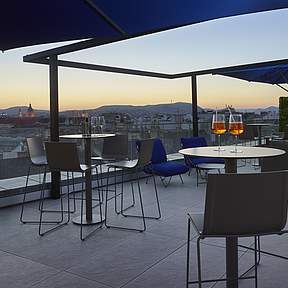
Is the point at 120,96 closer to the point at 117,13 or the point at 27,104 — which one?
the point at 27,104

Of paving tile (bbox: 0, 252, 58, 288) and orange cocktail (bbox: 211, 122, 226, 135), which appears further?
orange cocktail (bbox: 211, 122, 226, 135)

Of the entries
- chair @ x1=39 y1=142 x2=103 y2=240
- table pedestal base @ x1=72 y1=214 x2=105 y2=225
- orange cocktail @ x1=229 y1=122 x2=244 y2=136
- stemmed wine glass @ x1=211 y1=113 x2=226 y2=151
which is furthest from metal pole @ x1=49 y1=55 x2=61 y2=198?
orange cocktail @ x1=229 y1=122 x2=244 y2=136

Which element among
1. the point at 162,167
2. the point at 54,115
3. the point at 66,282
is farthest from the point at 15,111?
the point at 66,282

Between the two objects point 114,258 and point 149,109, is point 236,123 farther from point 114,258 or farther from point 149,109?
point 149,109

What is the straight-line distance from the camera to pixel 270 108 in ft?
32.3

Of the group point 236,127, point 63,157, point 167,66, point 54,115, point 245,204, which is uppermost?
point 167,66

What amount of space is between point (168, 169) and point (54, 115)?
230cm

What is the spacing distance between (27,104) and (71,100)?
0.83m

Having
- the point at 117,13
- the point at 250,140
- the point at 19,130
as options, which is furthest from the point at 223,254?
the point at 250,140

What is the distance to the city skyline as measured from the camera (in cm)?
591

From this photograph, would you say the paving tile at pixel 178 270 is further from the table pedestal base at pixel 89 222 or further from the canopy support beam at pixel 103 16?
the canopy support beam at pixel 103 16

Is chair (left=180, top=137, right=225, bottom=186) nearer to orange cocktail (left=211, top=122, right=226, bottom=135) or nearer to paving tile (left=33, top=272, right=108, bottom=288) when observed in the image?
orange cocktail (left=211, top=122, right=226, bottom=135)

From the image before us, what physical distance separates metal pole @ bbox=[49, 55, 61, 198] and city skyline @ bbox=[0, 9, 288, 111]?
0.18m

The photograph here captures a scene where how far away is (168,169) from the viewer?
6.55 m
